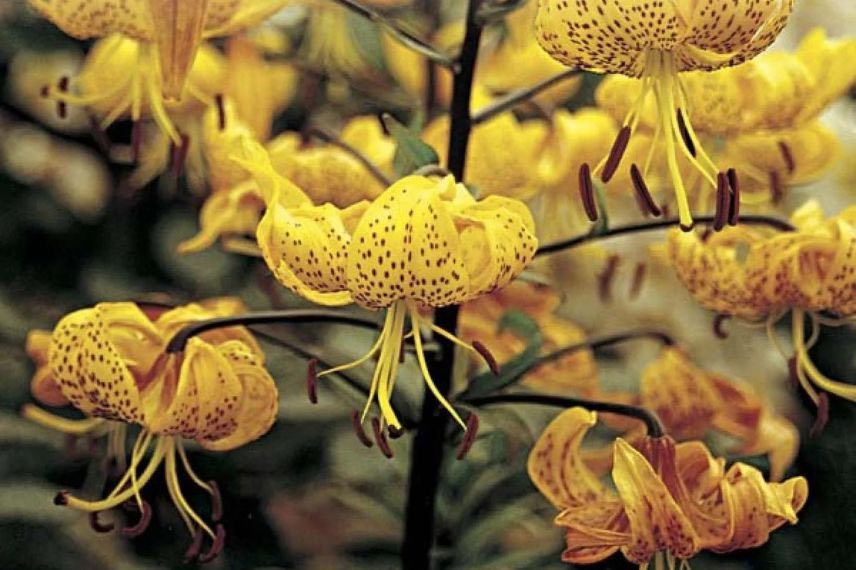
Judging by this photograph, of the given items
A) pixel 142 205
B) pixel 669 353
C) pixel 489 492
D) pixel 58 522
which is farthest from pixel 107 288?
pixel 669 353

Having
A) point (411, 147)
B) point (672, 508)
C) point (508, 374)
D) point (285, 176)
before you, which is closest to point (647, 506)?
point (672, 508)

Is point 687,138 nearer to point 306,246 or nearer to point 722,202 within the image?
point 722,202

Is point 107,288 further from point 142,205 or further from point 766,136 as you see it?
point 766,136

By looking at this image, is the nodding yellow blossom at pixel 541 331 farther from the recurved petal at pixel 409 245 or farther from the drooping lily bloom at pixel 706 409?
the recurved petal at pixel 409 245

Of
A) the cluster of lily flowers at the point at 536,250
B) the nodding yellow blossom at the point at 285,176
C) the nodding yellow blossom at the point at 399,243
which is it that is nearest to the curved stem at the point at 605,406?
the cluster of lily flowers at the point at 536,250

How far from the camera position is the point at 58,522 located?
1213 millimetres

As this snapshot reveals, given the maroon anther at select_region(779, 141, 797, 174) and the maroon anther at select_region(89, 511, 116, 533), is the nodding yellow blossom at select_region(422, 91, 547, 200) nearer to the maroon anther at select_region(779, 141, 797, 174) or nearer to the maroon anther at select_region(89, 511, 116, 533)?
the maroon anther at select_region(779, 141, 797, 174)

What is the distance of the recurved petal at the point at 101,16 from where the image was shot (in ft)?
2.87

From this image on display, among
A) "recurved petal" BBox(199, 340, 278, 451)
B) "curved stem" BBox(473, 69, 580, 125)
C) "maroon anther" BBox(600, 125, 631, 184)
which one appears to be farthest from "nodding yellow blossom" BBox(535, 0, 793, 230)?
"recurved petal" BBox(199, 340, 278, 451)

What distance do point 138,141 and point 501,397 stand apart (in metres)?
0.28

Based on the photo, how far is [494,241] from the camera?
0.74 metres

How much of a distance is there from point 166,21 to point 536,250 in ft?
0.78

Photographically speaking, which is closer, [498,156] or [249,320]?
[249,320]

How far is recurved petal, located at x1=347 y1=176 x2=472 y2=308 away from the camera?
0.72 meters
